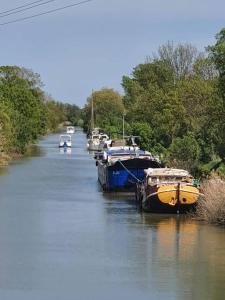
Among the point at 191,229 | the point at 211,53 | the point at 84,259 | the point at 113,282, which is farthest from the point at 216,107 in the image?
the point at 113,282

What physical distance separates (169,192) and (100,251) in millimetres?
8169

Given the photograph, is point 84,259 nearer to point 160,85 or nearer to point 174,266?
point 174,266

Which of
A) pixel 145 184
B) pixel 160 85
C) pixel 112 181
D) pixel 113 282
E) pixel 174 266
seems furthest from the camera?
pixel 160 85

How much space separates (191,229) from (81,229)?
3.93 m

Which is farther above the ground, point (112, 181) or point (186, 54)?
point (186, 54)

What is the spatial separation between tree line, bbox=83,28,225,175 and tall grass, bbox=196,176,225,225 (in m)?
4.57

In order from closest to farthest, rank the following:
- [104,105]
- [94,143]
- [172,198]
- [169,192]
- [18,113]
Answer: [169,192] → [172,198] → [18,113] → [94,143] → [104,105]

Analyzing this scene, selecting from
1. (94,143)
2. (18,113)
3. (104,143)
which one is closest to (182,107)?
(104,143)

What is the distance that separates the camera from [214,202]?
28.9m

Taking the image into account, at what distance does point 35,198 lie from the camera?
127ft

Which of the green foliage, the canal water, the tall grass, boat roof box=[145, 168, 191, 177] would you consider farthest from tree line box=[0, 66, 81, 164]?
the tall grass

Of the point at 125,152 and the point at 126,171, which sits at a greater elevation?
the point at 125,152

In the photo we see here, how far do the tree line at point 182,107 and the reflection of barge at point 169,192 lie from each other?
2.85 meters

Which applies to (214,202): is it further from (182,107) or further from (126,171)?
(182,107)
